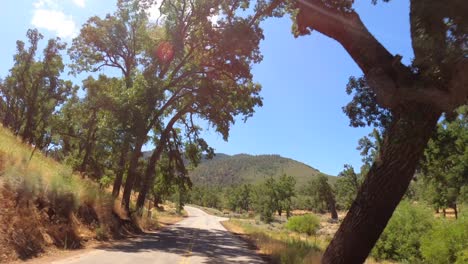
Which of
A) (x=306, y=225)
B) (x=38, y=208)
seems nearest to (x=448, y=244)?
(x=38, y=208)

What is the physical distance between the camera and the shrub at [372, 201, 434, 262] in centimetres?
2203

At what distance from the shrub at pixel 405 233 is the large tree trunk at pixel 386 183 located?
53.9ft

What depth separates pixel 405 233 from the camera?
75.3 feet

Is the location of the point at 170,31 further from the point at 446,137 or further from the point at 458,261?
the point at 458,261

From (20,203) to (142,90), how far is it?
10241 mm

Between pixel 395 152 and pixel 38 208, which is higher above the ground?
pixel 395 152

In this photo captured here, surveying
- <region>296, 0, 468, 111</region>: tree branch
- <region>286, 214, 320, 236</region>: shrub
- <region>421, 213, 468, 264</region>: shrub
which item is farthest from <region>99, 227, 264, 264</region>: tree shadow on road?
<region>286, 214, 320, 236</region>: shrub

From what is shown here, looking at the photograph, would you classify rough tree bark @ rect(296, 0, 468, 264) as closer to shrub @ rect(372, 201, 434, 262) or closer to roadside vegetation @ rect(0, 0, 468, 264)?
roadside vegetation @ rect(0, 0, 468, 264)

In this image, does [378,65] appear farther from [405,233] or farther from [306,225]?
[306,225]

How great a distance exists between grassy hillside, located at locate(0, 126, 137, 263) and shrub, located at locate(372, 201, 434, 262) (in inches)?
639

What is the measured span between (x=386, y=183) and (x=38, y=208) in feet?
41.1

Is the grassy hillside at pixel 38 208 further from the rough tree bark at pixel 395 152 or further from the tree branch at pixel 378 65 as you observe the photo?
the tree branch at pixel 378 65

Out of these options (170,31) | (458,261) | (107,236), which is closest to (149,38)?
(170,31)

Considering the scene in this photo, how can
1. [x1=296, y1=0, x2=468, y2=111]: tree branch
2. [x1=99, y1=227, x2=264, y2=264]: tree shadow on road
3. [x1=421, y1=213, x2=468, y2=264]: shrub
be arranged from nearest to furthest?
1. [x1=296, y1=0, x2=468, y2=111]: tree branch
2. [x1=421, y1=213, x2=468, y2=264]: shrub
3. [x1=99, y1=227, x2=264, y2=264]: tree shadow on road
